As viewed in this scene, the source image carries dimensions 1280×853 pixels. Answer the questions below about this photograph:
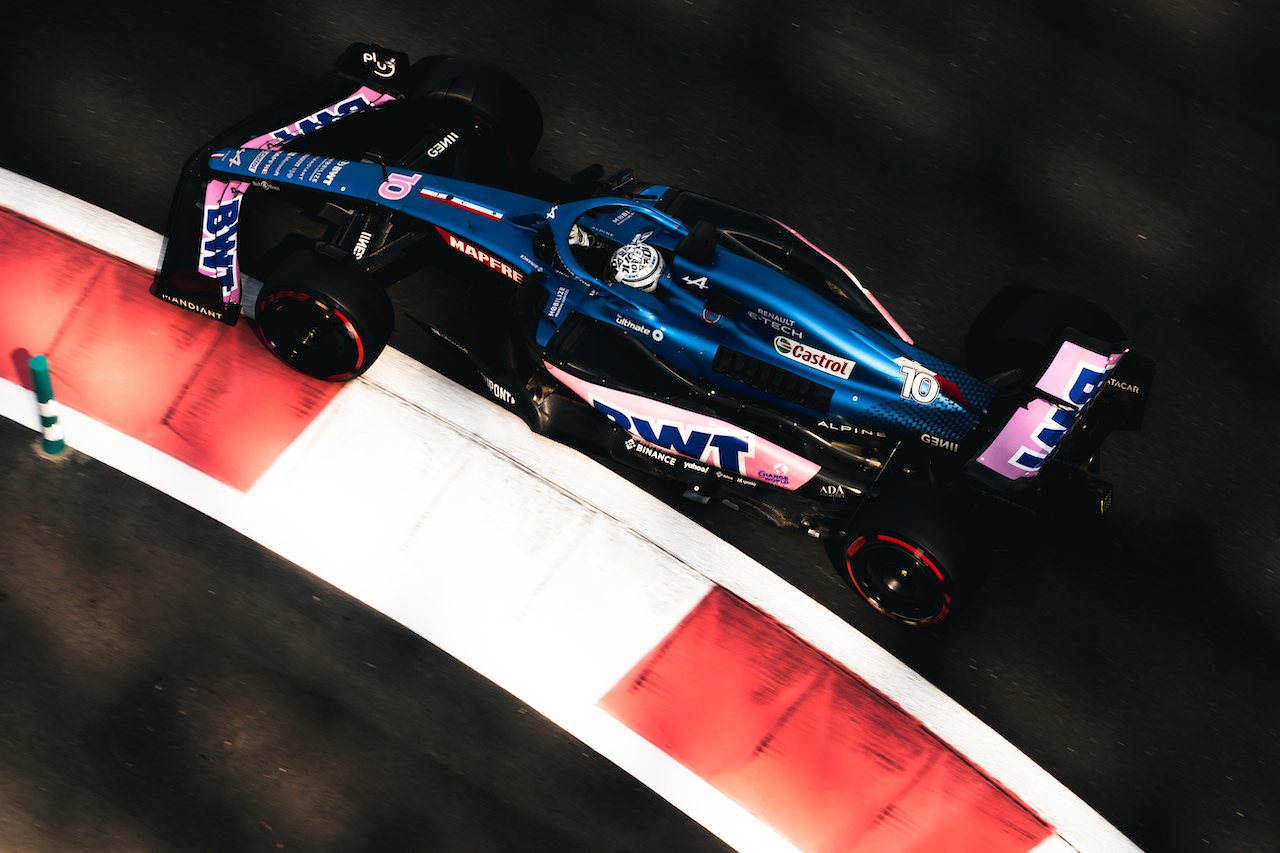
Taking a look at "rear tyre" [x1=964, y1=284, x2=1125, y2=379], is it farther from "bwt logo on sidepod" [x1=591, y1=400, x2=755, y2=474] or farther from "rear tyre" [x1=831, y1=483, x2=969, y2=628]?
"bwt logo on sidepod" [x1=591, y1=400, x2=755, y2=474]

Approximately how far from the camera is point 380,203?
623 centimetres

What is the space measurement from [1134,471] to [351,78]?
A: 624 cm

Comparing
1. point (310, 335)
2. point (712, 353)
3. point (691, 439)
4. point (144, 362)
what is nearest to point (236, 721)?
point (310, 335)

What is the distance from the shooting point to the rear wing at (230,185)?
20.2 ft

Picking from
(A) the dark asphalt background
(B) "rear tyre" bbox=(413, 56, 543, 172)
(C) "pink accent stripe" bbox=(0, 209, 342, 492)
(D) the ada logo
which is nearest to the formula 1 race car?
(D) the ada logo

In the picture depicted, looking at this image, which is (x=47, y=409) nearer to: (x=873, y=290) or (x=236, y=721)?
(x=236, y=721)

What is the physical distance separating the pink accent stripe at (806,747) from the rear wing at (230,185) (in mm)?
3649

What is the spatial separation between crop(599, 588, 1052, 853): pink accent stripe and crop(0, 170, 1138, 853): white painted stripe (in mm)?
101

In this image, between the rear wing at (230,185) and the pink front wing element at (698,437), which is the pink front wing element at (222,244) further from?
the pink front wing element at (698,437)

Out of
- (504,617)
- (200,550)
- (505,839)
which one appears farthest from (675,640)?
(200,550)

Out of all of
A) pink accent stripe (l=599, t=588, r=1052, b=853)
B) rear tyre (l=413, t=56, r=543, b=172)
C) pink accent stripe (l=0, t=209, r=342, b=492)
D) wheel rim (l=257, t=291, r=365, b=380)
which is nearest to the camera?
pink accent stripe (l=599, t=588, r=1052, b=853)

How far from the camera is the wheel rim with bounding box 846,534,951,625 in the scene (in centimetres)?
548

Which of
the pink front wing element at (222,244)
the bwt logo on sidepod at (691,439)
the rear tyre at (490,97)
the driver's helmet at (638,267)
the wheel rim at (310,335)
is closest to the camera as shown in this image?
the bwt logo on sidepod at (691,439)

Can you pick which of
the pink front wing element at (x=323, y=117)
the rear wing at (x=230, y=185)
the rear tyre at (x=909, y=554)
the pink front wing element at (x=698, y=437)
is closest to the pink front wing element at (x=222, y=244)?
the rear wing at (x=230, y=185)
